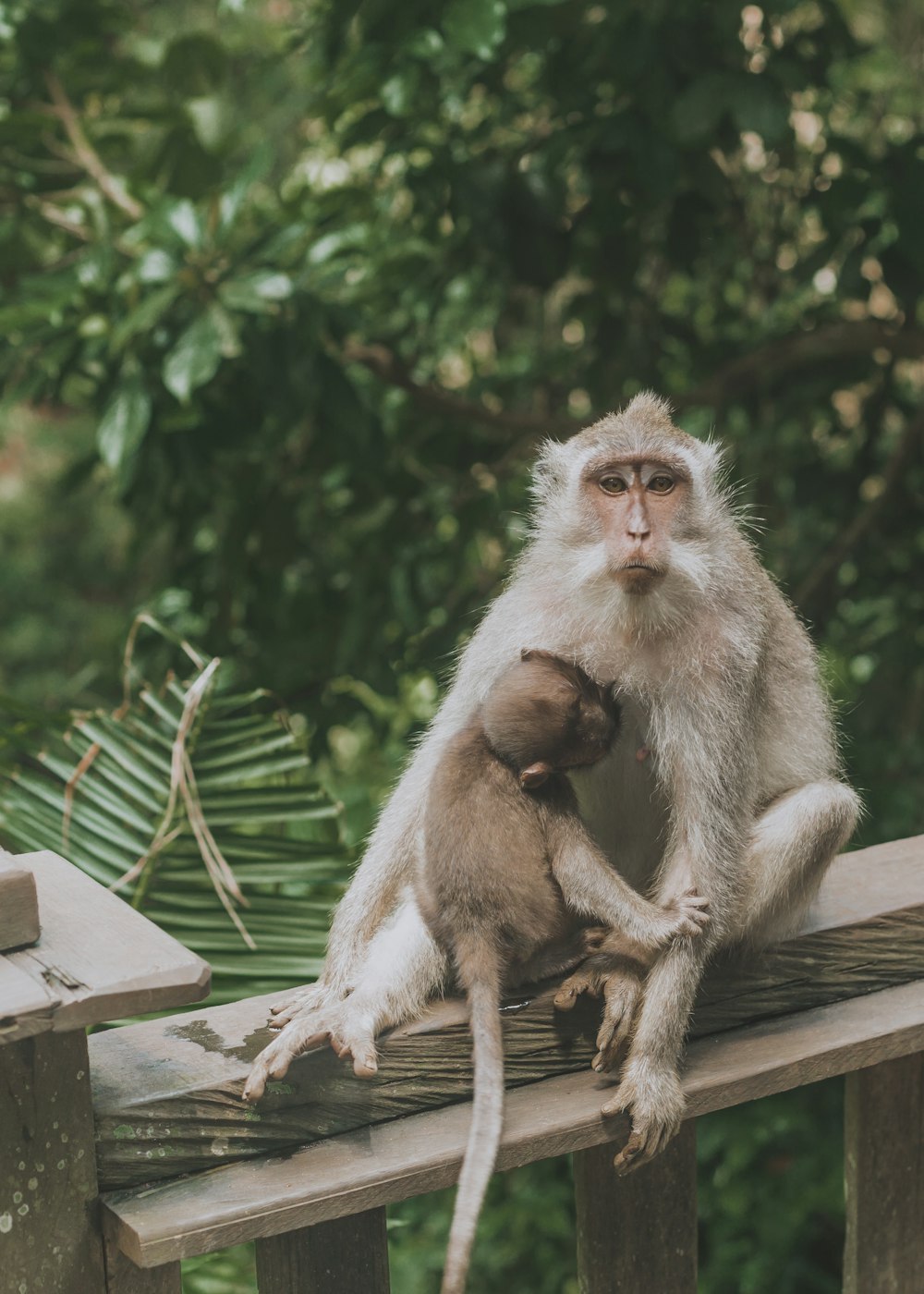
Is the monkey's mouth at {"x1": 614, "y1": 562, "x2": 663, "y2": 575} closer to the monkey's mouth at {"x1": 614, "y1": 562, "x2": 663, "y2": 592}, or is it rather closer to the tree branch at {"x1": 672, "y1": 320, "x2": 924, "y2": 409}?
the monkey's mouth at {"x1": 614, "y1": 562, "x2": 663, "y2": 592}

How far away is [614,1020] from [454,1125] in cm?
28

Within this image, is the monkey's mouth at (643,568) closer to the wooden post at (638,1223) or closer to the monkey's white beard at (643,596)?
the monkey's white beard at (643,596)

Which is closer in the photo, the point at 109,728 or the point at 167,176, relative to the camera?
the point at 109,728

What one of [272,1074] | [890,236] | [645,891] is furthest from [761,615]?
[890,236]

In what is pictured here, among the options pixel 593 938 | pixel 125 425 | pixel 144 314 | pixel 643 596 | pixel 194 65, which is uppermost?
pixel 194 65

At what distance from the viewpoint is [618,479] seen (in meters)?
2.34

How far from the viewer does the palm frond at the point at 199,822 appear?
A: 8.74ft

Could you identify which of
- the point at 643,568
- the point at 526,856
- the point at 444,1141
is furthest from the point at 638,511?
the point at 444,1141

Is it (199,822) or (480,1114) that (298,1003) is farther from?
(199,822)

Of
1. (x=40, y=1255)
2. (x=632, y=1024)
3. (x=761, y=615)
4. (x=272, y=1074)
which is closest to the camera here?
(x=40, y=1255)

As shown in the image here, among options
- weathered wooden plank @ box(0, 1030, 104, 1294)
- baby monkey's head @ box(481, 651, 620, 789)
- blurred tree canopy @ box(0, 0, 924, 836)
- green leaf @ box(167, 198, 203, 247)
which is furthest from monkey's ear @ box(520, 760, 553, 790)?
green leaf @ box(167, 198, 203, 247)

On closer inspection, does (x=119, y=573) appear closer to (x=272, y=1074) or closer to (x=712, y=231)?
(x=712, y=231)

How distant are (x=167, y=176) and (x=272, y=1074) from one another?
2.68 metres

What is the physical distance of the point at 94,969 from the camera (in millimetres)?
1442
